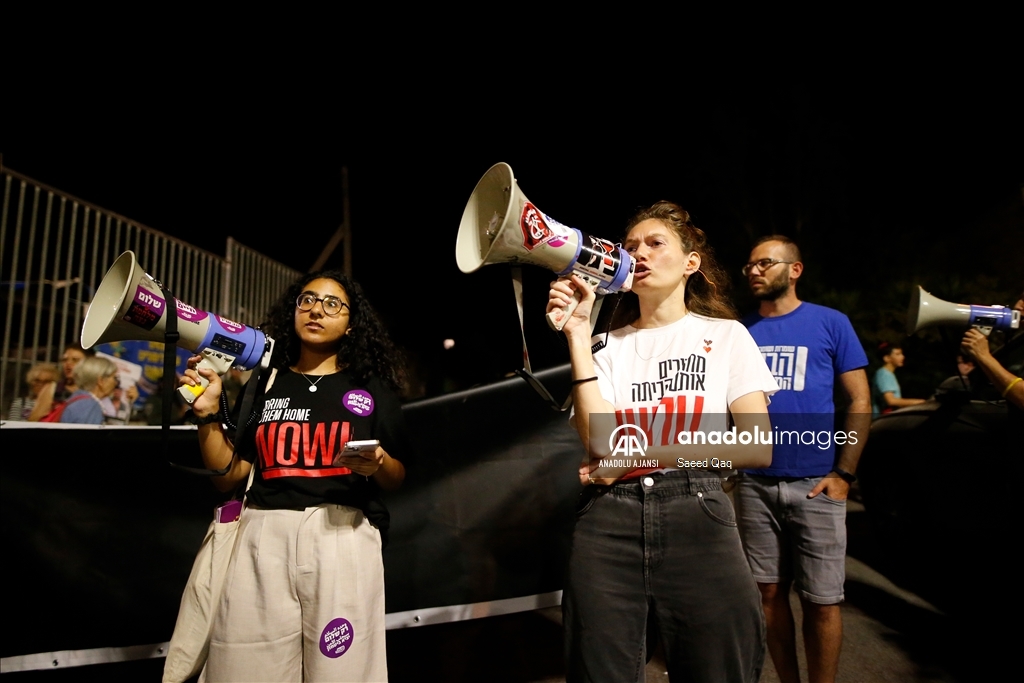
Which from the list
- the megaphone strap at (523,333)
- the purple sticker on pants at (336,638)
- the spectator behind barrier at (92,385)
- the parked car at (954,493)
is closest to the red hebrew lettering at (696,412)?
the megaphone strap at (523,333)

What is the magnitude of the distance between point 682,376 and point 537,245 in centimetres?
58

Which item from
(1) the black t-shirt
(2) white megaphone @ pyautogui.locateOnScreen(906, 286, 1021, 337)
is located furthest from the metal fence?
(2) white megaphone @ pyautogui.locateOnScreen(906, 286, 1021, 337)

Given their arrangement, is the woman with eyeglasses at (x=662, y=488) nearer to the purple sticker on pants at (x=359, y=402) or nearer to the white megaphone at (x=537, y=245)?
the white megaphone at (x=537, y=245)

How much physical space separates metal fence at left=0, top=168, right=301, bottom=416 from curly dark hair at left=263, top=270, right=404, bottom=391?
253 cm

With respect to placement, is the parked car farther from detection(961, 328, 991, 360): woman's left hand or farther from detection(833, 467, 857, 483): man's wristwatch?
detection(833, 467, 857, 483): man's wristwatch

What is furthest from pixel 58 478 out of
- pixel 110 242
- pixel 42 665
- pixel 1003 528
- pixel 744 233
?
pixel 744 233

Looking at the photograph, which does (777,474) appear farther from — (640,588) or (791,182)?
(791,182)

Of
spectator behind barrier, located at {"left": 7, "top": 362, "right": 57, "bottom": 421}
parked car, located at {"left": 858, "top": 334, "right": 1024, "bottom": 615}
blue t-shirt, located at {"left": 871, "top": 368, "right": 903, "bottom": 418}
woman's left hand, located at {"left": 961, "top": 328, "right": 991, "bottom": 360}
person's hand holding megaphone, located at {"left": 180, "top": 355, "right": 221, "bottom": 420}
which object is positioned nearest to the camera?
person's hand holding megaphone, located at {"left": 180, "top": 355, "right": 221, "bottom": 420}

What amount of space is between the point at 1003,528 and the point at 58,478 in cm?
488

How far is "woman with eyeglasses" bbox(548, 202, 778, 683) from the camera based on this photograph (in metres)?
1.52

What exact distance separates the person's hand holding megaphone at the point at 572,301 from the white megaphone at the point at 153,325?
4.24 ft

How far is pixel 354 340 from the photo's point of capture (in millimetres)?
2434

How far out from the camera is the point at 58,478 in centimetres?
253

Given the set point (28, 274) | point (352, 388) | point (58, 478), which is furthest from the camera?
point (28, 274)
